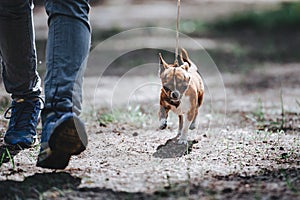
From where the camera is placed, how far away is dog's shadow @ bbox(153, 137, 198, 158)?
2588mm

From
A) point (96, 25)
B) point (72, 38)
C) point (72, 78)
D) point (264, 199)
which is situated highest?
point (96, 25)

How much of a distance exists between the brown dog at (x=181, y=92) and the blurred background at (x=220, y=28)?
11.7 feet

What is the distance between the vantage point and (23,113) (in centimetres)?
278

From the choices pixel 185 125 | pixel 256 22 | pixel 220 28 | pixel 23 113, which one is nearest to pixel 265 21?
pixel 256 22

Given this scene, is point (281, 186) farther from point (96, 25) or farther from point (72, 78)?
point (96, 25)

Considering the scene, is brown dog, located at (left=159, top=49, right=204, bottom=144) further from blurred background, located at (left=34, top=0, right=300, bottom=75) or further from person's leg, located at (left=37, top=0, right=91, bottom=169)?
blurred background, located at (left=34, top=0, right=300, bottom=75)

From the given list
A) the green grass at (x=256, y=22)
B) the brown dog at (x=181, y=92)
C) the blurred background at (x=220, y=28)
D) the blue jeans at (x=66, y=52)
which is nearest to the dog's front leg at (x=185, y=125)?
the brown dog at (x=181, y=92)

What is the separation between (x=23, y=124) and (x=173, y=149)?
0.78m

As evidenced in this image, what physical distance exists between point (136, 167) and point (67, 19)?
697mm

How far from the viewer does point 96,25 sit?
35.7 feet

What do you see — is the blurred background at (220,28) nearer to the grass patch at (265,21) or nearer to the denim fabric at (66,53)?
the grass patch at (265,21)

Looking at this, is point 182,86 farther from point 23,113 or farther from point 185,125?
point 23,113

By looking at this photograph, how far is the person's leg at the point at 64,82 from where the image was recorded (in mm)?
2123

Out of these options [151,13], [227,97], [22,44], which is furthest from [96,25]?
[22,44]
